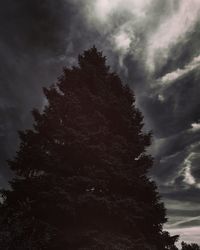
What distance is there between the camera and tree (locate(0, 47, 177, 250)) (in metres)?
14.2

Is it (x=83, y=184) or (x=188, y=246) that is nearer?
(x=83, y=184)

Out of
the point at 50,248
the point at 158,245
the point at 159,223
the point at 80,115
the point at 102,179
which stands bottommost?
the point at 50,248

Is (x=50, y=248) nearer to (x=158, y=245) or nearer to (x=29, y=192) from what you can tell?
(x=29, y=192)

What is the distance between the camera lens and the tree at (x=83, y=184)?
14.2 metres

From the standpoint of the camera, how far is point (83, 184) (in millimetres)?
15375

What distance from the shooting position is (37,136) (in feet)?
56.6

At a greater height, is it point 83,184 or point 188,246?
point 188,246

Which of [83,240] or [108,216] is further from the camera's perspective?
[108,216]

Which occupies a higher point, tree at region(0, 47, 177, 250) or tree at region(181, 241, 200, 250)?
tree at region(181, 241, 200, 250)

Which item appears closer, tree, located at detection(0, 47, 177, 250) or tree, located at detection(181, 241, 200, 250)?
tree, located at detection(0, 47, 177, 250)

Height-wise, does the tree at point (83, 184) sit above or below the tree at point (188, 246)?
below

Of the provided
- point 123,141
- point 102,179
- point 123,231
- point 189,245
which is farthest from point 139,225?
point 189,245

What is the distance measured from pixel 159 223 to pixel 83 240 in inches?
A: 198

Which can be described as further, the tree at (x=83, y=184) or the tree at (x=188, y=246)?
the tree at (x=188, y=246)
